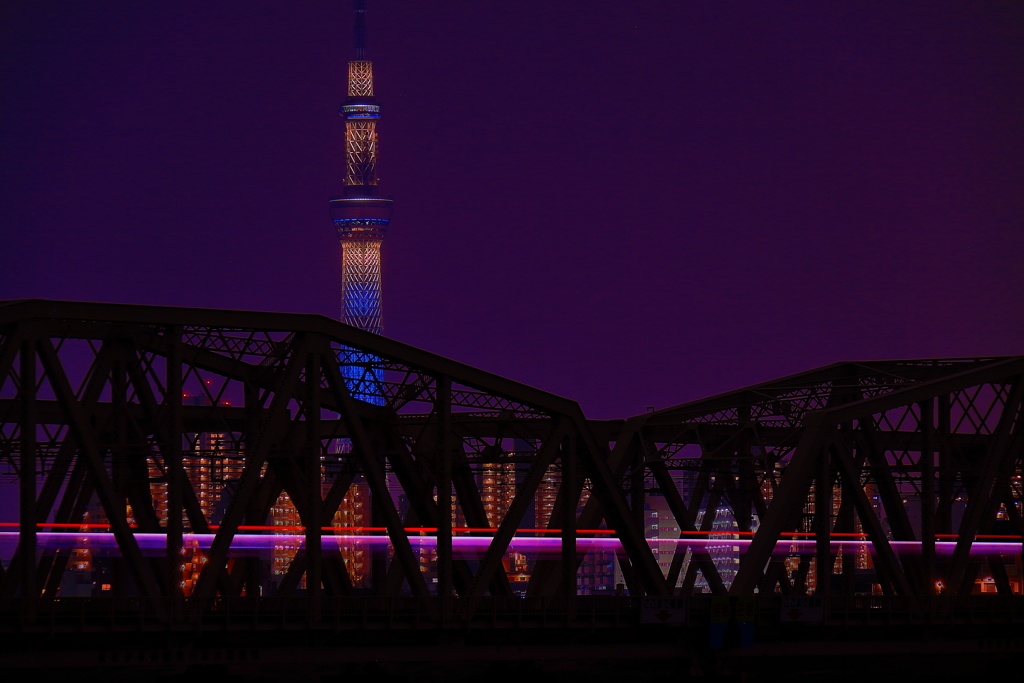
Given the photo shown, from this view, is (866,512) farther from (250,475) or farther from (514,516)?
(250,475)

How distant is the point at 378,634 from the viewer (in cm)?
5503

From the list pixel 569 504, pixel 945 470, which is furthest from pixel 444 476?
pixel 945 470

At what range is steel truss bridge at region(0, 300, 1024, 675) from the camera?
49.8m

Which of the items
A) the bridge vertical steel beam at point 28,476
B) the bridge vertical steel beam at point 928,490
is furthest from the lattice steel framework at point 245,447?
the bridge vertical steel beam at point 928,490

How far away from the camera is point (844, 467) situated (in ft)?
202

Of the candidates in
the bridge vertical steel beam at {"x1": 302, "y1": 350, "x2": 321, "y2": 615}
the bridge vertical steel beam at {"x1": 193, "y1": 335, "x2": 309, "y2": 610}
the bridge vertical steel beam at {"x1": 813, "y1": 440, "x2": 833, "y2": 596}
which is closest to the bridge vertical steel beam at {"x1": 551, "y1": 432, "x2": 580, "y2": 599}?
the bridge vertical steel beam at {"x1": 813, "y1": 440, "x2": 833, "y2": 596}

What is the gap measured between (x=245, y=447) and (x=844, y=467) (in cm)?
2483

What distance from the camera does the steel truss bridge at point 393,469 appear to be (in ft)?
163

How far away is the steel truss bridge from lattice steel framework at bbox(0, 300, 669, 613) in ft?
0.32

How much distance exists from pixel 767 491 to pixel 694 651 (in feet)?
426

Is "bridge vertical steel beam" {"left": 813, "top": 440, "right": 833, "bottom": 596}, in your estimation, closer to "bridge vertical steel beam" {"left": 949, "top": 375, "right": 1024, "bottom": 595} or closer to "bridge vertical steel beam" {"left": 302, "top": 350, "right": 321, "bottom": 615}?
"bridge vertical steel beam" {"left": 949, "top": 375, "right": 1024, "bottom": 595}

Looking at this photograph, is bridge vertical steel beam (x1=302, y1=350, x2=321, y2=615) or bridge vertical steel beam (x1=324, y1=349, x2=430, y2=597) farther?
bridge vertical steel beam (x1=302, y1=350, x2=321, y2=615)

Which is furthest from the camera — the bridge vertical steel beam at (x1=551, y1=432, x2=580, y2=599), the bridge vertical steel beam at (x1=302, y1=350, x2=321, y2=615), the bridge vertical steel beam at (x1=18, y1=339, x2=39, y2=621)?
the bridge vertical steel beam at (x1=551, y1=432, x2=580, y2=599)

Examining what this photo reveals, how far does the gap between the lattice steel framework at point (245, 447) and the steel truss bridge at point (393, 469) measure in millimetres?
98
